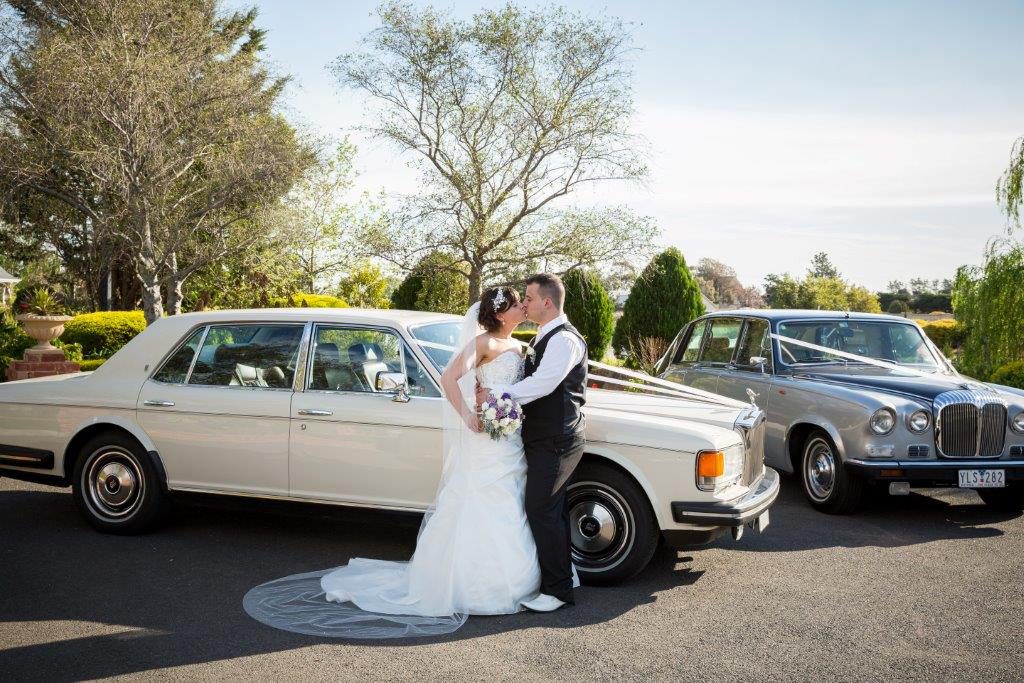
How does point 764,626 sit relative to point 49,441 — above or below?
below

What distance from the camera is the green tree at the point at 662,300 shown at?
24.5 m

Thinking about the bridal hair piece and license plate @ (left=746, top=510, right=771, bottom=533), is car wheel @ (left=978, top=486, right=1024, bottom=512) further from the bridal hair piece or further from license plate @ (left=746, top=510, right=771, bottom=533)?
the bridal hair piece

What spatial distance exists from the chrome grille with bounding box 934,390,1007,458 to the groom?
378cm

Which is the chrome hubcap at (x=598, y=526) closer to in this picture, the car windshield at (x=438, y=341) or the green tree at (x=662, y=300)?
the car windshield at (x=438, y=341)

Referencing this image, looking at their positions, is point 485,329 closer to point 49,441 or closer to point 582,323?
point 49,441

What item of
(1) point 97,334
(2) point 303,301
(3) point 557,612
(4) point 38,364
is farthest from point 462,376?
(2) point 303,301

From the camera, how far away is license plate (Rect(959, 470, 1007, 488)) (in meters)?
7.19

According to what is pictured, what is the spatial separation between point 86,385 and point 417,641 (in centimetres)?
357

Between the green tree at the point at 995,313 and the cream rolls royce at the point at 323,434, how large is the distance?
12519mm

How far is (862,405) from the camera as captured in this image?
7434 mm

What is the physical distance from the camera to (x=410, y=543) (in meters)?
6.32

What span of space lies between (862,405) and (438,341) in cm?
376

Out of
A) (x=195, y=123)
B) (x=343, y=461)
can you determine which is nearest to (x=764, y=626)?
(x=343, y=461)

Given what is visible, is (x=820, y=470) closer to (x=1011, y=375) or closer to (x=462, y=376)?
(x=462, y=376)
